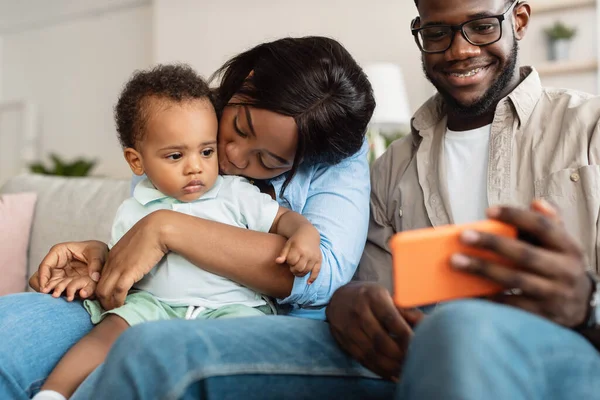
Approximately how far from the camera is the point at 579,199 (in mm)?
1364

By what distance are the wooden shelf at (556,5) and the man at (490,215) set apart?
2.35 m

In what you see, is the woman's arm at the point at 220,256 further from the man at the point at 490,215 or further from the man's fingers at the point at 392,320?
the man's fingers at the point at 392,320

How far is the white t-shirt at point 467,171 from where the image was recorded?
157 cm

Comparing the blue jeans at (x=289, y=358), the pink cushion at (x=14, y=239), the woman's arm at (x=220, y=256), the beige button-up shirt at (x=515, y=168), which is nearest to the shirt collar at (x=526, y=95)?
the beige button-up shirt at (x=515, y=168)

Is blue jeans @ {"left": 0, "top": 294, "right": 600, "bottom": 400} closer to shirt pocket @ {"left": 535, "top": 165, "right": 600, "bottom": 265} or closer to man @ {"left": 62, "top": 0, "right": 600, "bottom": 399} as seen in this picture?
man @ {"left": 62, "top": 0, "right": 600, "bottom": 399}

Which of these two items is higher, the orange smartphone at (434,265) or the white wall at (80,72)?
the white wall at (80,72)

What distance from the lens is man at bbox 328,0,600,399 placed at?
70cm

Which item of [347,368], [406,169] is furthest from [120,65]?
[347,368]

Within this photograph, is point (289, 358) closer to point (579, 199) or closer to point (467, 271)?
point (467, 271)

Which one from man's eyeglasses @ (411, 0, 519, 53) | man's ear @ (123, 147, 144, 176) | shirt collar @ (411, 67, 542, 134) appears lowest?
man's ear @ (123, 147, 144, 176)

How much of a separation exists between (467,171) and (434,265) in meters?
0.88

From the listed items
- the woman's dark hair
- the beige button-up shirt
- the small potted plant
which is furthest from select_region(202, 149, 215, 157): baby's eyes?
the small potted plant

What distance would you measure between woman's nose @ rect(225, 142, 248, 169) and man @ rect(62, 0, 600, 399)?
423 mm

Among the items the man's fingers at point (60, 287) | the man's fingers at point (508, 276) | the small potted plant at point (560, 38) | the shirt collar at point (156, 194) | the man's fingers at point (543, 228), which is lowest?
the man's fingers at point (60, 287)
